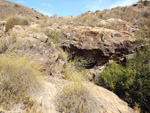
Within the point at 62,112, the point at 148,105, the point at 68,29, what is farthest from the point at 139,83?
the point at 68,29

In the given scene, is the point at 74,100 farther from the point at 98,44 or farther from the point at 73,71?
the point at 98,44

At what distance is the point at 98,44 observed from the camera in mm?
6539

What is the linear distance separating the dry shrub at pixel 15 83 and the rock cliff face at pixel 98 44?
399 centimetres

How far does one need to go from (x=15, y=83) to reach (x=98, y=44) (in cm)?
532

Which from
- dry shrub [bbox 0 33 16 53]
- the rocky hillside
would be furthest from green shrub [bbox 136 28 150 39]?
dry shrub [bbox 0 33 16 53]

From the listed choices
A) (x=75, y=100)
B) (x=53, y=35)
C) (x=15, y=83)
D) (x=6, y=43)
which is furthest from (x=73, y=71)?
(x=53, y=35)

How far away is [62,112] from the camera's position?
2.07m

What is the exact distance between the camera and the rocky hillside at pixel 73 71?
2.19 metres

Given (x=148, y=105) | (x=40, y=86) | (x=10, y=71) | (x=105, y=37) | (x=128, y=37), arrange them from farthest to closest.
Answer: (x=128, y=37)
(x=105, y=37)
(x=148, y=105)
(x=40, y=86)
(x=10, y=71)

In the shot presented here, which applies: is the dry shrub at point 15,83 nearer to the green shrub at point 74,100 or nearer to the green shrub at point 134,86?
the green shrub at point 74,100

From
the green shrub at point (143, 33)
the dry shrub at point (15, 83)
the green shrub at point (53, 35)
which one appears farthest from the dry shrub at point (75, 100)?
the green shrub at point (143, 33)

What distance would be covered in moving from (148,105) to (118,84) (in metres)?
1.32

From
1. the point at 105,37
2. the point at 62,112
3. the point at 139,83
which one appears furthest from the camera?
the point at 105,37

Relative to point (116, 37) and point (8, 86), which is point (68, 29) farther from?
point (8, 86)
